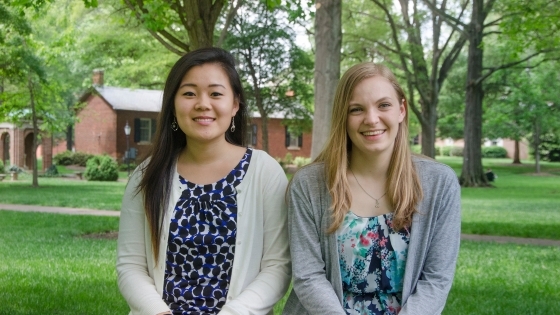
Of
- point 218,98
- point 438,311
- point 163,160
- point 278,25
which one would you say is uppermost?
point 278,25

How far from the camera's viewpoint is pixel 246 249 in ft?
10.1

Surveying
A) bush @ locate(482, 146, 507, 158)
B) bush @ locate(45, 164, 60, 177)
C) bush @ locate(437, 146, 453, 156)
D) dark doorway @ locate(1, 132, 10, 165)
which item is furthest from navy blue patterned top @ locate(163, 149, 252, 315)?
bush @ locate(437, 146, 453, 156)

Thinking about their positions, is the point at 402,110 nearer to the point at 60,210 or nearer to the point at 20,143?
the point at 60,210

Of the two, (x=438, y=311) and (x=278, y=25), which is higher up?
(x=278, y=25)

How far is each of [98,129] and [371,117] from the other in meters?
44.4

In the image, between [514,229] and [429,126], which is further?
[429,126]

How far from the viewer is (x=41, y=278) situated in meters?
7.51

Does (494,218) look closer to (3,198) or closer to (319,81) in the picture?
(319,81)

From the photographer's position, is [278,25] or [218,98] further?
[278,25]

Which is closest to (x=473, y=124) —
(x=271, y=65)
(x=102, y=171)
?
(x=271, y=65)

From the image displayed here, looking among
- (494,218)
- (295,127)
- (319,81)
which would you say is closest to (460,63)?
(295,127)

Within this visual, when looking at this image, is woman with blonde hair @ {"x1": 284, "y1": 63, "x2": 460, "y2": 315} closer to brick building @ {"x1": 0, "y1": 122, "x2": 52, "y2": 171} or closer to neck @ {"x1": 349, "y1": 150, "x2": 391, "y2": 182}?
neck @ {"x1": 349, "y1": 150, "x2": 391, "y2": 182}

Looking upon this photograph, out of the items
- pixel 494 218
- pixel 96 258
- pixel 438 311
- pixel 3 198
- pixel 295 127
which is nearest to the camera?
pixel 438 311

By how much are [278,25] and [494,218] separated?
1774 cm
